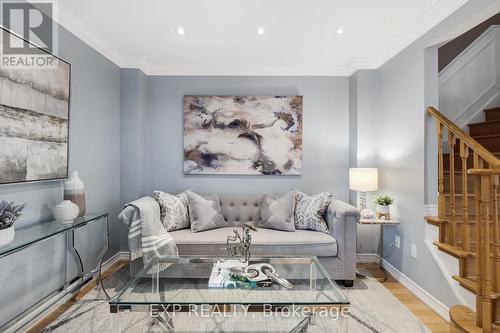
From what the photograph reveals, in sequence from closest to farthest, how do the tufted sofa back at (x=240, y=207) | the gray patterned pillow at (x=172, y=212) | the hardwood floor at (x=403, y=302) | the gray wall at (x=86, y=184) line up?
the gray wall at (x=86, y=184), the hardwood floor at (x=403, y=302), the gray patterned pillow at (x=172, y=212), the tufted sofa back at (x=240, y=207)

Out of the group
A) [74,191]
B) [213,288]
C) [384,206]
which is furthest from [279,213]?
[74,191]

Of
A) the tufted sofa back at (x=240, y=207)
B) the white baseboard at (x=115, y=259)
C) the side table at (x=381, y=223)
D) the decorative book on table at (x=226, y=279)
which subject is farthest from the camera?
the tufted sofa back at (x=240, y=207)

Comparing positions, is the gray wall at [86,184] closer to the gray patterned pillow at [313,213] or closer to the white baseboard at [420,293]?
the gray patterned pillow at [313,213]

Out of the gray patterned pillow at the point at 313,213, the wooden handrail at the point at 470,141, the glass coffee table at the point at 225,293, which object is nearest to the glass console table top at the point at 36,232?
the glass coffee table at the point at 225,293

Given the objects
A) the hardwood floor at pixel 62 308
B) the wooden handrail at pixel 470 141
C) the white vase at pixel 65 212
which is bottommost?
the hardwood floor at pixel 62 308

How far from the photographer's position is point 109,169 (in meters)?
3.37

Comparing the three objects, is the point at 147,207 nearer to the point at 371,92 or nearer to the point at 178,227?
the point at 178,227

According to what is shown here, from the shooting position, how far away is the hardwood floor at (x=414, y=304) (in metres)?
2.20

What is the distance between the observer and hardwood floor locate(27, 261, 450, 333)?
7.13ft

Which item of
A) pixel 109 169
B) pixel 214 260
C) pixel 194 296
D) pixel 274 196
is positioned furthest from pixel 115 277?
pixel 274 196

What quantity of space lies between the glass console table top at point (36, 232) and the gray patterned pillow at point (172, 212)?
0.73 meters

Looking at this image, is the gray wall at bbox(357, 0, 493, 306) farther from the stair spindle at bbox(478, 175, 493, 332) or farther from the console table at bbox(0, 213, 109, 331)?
the console table at bbox(0, 213, 109, 331)

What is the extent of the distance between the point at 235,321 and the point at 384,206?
2006 millimetres

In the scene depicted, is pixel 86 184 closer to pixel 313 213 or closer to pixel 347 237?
pixel 313 213
